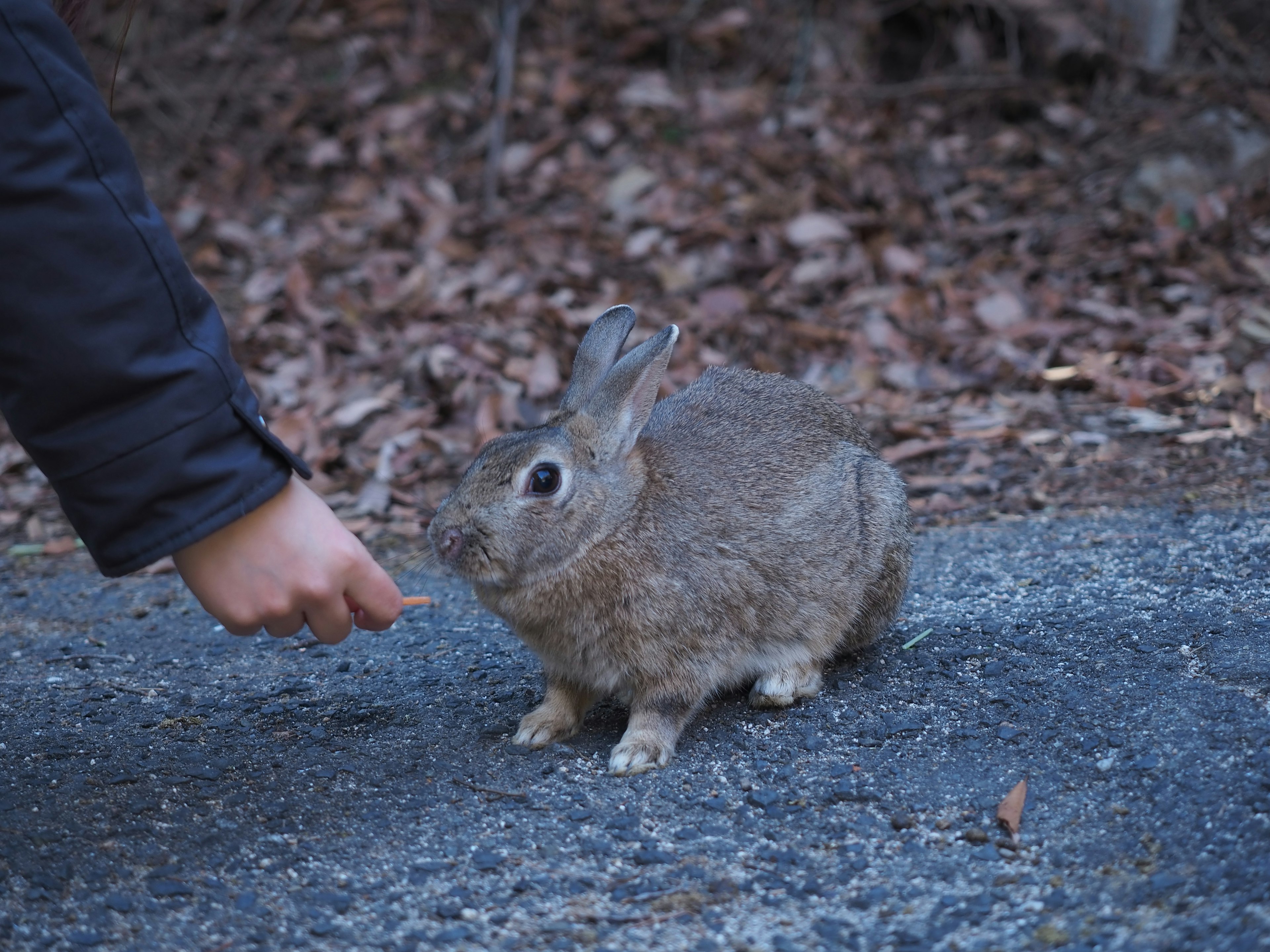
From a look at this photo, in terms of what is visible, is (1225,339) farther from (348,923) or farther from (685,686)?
(348,923)

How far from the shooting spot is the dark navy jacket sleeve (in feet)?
7.56

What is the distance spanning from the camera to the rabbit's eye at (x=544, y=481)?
137 inches

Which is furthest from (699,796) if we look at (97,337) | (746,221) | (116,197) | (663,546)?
(746,221)

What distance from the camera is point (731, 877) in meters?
2.81

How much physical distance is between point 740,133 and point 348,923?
7849 millimetres

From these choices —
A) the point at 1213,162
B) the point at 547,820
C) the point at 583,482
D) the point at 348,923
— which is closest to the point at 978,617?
the point at 583,482

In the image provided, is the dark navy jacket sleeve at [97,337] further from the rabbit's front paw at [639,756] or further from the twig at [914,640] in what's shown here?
the twig at [914,640]

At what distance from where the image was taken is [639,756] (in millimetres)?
3369

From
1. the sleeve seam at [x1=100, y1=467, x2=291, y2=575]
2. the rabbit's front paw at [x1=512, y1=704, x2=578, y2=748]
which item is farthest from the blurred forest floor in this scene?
the sleeve seam at [x1=100, y1=467, x2=291, y2=575]

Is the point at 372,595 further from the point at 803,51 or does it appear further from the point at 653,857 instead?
the point at 803,51

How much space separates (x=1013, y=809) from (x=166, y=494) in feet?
6.81

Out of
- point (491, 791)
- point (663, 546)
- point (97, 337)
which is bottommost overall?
point (491, 791)

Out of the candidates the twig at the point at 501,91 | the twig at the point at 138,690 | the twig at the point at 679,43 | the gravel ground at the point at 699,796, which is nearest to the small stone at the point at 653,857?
the gravel ground at the point at 699,796

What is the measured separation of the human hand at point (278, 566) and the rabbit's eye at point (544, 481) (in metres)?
0.87
